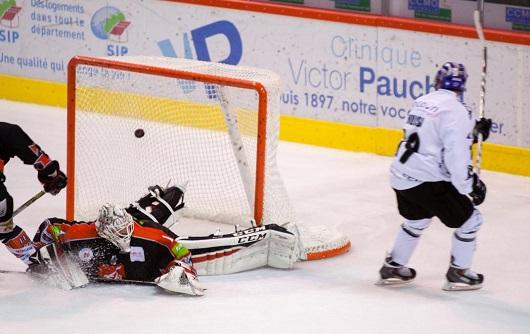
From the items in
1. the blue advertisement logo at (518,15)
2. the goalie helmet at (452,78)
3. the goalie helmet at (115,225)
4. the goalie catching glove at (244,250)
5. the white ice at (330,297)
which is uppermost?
the blue advertisement logo at (518,15)

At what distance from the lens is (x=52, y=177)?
6797mm

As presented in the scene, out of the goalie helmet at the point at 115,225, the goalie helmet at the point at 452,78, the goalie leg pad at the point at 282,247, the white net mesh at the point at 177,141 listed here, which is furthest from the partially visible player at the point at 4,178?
the goalie helmet at the point at 452,78

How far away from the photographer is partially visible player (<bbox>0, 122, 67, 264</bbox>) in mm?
6598

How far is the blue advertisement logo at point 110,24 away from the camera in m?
10.5

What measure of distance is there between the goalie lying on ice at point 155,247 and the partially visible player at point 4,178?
12 cm

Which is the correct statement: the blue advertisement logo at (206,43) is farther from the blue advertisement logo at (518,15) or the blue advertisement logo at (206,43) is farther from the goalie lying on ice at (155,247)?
the goalie lying on ice at (155,247)

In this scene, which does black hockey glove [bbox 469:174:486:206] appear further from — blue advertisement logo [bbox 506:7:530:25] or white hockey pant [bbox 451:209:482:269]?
blue advertisement logo [bbox 506:7:530:25]

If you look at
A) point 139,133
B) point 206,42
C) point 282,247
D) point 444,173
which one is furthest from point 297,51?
point 444,173

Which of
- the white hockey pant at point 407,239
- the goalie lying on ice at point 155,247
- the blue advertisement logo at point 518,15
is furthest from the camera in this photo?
the blue advertisement logo at point 518,15

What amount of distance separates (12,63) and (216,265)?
473 centimetres

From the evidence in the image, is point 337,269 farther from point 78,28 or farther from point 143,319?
point 78,28

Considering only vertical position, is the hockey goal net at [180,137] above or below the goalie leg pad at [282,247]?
above

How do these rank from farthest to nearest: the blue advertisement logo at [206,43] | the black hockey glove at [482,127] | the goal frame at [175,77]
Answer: the blue advertisement logo at [206,43], the goal frame at [175,77], the black hockey glove at [482,127]

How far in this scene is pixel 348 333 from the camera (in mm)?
6094
